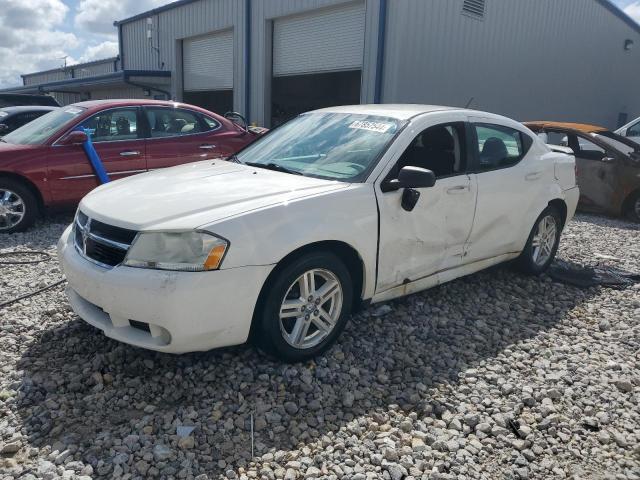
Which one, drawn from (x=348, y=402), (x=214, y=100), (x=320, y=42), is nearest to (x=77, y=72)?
(x=214, y=100)

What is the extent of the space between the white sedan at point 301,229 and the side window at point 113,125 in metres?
3.19

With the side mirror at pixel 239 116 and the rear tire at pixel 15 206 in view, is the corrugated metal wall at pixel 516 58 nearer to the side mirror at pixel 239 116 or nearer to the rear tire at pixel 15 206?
the side mirror at pixel 239 116

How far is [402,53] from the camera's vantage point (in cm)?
1226

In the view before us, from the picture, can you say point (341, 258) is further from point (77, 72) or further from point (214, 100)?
point (77, 72)

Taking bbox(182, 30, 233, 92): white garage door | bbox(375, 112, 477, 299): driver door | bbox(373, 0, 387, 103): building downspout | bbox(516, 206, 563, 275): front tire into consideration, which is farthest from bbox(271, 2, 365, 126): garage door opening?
bbox(375, 112, 477, 299): driver door

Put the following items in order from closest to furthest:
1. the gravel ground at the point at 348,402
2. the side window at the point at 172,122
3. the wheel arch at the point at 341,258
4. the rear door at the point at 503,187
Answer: the gravel ground at the point at 348,402, the wheel arch at the point at 341,258, the rear door at the point at 503,187, the side window at the point at 172,122

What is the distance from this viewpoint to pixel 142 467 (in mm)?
2438

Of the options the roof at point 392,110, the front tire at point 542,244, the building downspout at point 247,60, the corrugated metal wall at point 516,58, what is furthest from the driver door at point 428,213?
the building downspout at point 247,60

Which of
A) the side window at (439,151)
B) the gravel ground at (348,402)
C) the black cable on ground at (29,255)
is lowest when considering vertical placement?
the gravel ground at (348,402)

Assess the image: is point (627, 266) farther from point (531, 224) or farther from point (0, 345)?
point (0, 345)

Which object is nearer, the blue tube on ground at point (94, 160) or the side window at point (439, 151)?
the side window at point (439, 151)

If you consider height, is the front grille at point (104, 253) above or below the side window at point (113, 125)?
below

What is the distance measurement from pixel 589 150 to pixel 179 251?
8.03m

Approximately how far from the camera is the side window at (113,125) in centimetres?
680
